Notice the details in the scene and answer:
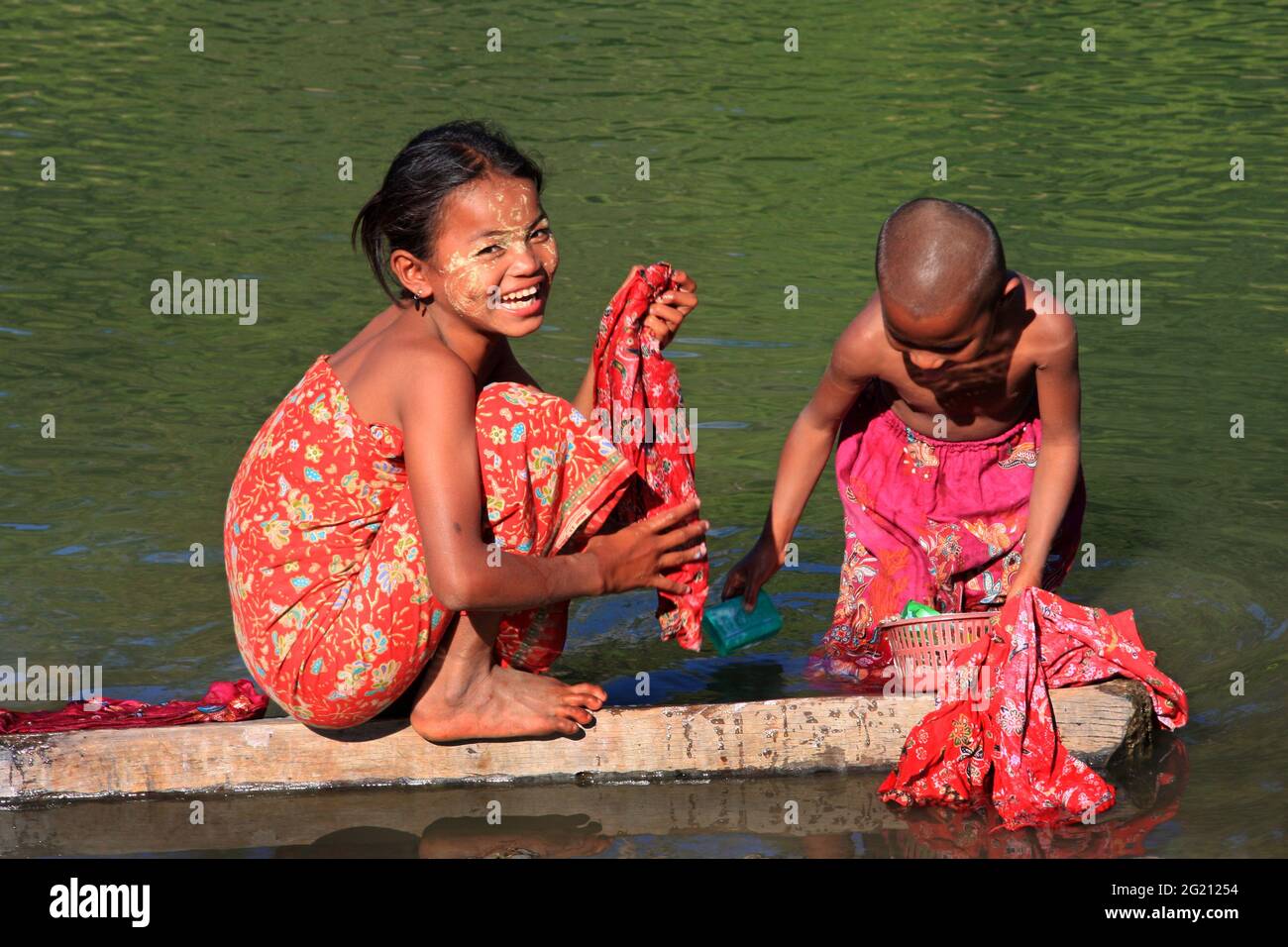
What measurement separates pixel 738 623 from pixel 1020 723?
92 cm

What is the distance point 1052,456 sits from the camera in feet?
13.5

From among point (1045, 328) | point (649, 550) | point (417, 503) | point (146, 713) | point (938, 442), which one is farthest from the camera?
point (938, 442)

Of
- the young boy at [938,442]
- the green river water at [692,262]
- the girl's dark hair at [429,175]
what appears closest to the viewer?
the girl's dark hair at [429,175]

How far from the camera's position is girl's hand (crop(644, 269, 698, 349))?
3805 mm

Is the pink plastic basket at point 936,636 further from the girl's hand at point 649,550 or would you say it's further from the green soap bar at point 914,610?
the girl's hand at point 649,550

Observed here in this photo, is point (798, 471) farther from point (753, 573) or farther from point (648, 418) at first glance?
point (648, 418)

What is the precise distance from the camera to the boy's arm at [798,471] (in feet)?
13.9

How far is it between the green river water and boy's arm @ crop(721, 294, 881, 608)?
30 centimetres

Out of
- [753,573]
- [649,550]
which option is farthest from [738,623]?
[649,550]

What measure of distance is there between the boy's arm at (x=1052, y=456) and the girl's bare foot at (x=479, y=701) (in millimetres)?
1207

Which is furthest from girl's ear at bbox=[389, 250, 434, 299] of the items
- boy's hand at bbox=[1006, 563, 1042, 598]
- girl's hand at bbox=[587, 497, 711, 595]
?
boy's hand at bbox=[1006, 563, 1042, 598]

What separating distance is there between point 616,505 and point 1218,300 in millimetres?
4693

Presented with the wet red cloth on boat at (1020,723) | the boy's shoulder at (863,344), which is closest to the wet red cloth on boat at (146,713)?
the wet red cloth on boat at (1020,723)

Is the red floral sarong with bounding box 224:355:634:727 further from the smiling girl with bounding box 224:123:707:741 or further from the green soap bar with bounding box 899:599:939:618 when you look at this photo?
the green soap bar with bounding box 899:599:939:618
